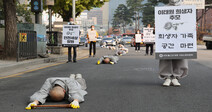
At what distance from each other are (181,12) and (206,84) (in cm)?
176

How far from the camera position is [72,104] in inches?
225

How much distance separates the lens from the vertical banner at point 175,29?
8039 millimetres

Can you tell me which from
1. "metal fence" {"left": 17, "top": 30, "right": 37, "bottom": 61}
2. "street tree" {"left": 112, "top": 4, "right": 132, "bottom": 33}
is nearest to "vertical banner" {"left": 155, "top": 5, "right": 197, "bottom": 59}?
"metal fence" {"left": 17, "top": 30, "right": 37, "bottom": 61}

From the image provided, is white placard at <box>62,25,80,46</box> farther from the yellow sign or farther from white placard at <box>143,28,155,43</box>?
white placard at <box>143,28,155,43</box>

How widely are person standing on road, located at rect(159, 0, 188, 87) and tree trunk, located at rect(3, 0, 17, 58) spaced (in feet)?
31.4

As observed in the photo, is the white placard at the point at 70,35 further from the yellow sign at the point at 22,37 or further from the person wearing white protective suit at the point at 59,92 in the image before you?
the person wearing white protective suit at the point at 59,92

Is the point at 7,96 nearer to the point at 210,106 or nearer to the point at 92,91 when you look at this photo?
the point at 92,91

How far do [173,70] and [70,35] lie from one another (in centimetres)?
905

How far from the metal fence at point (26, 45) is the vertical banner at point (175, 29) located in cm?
824

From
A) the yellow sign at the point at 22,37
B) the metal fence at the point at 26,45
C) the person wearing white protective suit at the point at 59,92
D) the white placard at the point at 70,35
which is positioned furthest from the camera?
the white placard at the point at 70,35

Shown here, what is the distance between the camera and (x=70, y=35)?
16.4 meters

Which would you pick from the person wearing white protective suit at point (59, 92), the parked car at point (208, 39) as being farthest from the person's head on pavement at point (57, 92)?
the parked car at point (208, 39)

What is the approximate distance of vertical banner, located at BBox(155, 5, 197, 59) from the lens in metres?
8.04

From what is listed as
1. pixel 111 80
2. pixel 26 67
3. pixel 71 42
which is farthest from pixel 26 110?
pixel 71 42
